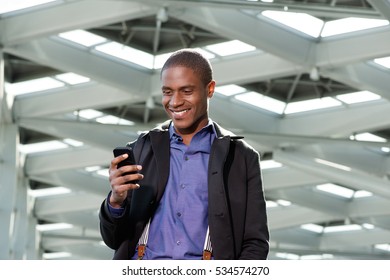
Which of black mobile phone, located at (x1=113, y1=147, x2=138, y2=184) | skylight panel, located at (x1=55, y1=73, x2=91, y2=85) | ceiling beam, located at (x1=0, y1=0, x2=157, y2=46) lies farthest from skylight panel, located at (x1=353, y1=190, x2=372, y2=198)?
black mobile phone, located at (x1=113, y1=147, x2=138, y2=184)

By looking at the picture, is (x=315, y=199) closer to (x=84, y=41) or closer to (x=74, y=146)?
(x=74, y=146)

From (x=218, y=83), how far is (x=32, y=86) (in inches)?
300

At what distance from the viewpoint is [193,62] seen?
12.0ft

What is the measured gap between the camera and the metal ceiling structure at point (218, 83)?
2458 centimetres

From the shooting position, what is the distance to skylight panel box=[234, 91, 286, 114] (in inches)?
1249

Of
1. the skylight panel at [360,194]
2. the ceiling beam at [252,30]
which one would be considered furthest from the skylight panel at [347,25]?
the skylight panel at [360,194]

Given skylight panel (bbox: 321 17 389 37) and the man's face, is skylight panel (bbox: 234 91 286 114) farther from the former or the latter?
the man's face

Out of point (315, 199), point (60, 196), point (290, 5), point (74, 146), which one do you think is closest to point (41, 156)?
point (74, 146)

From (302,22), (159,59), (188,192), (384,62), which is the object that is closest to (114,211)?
(188,192)

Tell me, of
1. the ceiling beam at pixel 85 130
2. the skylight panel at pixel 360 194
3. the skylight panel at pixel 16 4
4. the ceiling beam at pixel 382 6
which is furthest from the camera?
the skylight panel at pixel 360 194

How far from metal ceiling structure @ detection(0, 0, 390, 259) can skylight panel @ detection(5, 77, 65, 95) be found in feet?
0.84

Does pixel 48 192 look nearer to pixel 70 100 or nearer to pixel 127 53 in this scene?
pixel 70 100

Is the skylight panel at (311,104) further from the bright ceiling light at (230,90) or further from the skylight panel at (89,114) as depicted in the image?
the skylight panel at (89,114)
